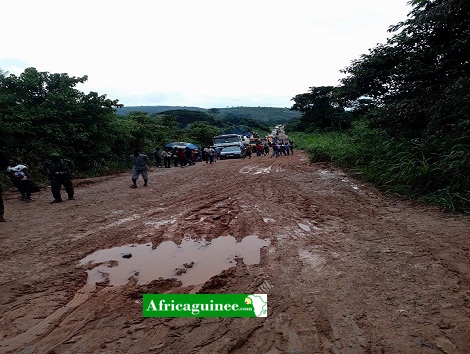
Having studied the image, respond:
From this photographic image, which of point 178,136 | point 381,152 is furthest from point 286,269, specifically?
point 178,136

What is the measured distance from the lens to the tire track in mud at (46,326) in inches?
94.3

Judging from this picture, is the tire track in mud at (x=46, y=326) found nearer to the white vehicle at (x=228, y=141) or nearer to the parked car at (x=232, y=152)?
the parked car at (x=232, y=152)

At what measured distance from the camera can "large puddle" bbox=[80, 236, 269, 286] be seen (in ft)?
11.8

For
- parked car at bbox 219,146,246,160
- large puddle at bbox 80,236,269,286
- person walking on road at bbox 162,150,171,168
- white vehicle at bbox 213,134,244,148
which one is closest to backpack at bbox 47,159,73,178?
large puddle at bbox 80,236,269,286

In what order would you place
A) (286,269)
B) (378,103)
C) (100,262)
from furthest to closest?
(378,103) < (100,262) < (286,269)

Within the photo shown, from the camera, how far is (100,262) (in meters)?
4.04

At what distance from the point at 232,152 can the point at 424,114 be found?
17047mm

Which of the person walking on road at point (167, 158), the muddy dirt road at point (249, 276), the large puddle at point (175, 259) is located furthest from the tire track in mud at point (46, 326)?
the person walking on road at point (167, 158)

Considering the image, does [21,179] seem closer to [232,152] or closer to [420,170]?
[420,170]

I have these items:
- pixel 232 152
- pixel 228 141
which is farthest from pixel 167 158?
pixel 228 141

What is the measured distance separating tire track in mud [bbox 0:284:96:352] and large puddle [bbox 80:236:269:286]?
1.32 ft

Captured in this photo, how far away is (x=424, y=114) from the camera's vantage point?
25.9 feet

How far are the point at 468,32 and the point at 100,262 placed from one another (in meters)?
9.84

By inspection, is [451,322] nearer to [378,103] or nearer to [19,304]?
[19,304]
